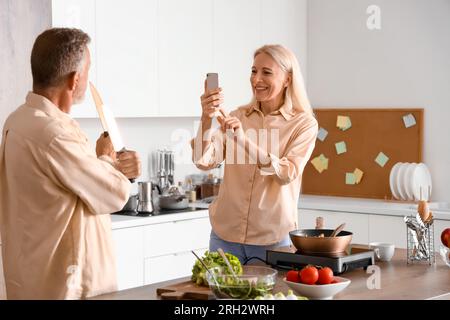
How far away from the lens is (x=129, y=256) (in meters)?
4.78

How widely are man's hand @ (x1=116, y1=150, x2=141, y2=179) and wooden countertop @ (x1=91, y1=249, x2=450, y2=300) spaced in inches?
15.9

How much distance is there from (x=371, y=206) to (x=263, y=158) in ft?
6.81

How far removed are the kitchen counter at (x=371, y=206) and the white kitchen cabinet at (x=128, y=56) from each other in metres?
1.35

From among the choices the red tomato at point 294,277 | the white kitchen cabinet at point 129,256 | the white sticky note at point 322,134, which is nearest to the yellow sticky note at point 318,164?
the white sticky note at point 322,134

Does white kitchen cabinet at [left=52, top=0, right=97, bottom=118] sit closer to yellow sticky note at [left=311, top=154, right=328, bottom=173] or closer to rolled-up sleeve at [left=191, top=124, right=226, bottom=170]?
rolled-up sleeve at [left=191, top=124, right=226, bottom=170]

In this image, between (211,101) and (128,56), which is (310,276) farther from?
(128,56)

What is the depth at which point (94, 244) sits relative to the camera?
2773 mm

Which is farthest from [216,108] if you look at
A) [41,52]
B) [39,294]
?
[39,294]

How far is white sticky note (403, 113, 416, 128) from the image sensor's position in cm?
579

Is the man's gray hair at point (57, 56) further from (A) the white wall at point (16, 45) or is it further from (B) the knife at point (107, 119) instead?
(A) the white wall at point (16, 45)

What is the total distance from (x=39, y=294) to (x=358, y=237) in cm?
312

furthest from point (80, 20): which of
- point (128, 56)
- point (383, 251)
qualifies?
point (383, 251)

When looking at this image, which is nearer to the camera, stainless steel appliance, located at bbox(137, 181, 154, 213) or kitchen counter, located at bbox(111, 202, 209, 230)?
kitchen counter, located at bbox(111, 202, 209, 230)

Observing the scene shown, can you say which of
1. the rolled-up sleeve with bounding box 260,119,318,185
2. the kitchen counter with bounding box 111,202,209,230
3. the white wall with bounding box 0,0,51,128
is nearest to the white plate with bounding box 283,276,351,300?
the rolled-up sleeve with bounding box 260,119,318,185
